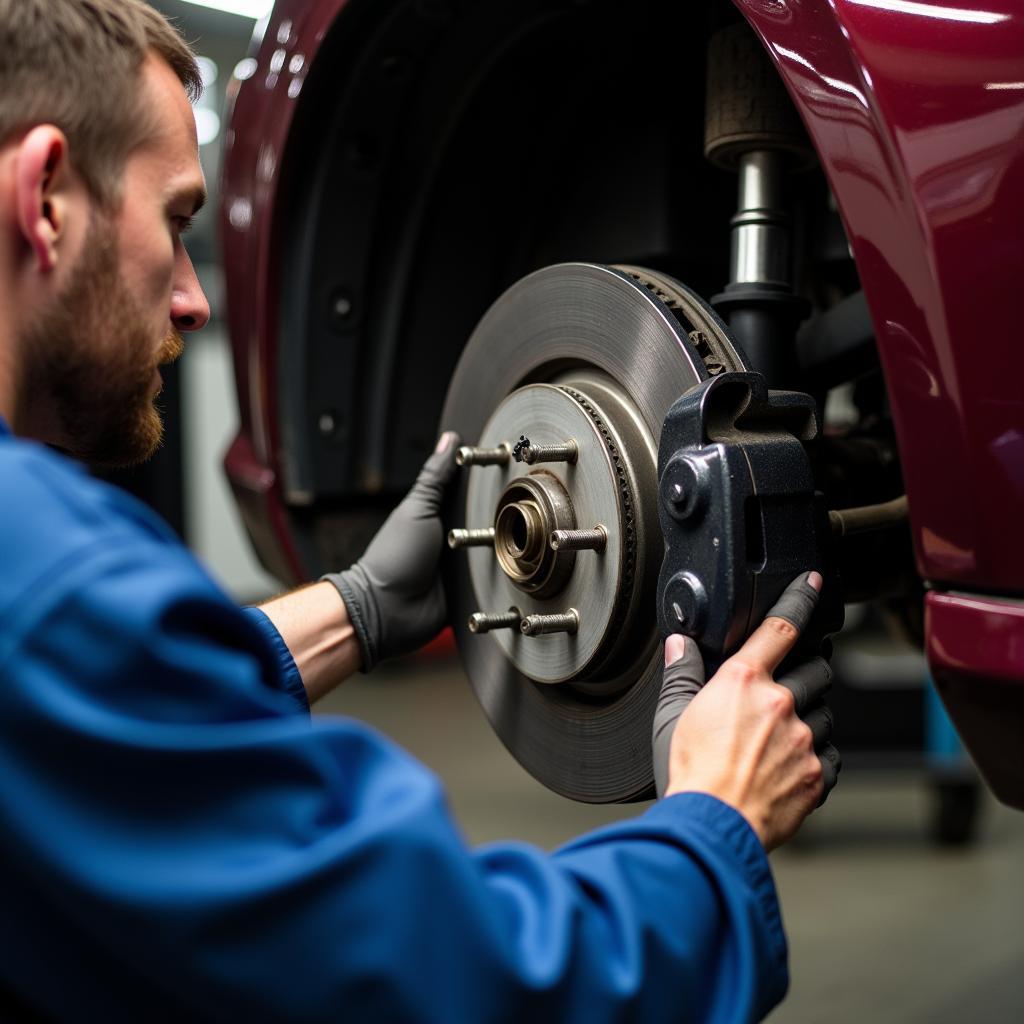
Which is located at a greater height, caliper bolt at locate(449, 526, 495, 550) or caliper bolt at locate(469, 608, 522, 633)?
caliper bolt at locate(449, 526, 495, 550)

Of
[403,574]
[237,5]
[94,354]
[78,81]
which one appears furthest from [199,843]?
[237,5]

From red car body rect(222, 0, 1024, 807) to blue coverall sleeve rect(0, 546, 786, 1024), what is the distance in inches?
11.1

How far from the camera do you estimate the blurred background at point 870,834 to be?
1.65 meters

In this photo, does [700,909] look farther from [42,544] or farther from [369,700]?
[369,700]

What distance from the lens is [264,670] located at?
1.83ft

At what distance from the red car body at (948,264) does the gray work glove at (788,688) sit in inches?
2.8

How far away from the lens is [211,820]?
1.45 feet

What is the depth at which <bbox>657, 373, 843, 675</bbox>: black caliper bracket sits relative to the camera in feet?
2.13

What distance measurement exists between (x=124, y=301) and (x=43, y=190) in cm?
8

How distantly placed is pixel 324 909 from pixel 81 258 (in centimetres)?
38

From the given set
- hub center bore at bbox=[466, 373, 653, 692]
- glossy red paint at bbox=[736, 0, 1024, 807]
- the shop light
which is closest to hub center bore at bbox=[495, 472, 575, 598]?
hub center bore at bbox=[466, 373, 653, 692]

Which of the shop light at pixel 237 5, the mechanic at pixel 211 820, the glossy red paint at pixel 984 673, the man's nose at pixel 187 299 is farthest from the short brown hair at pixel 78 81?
the shop light at pixel 237 5

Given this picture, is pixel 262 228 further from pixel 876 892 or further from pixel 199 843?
pixel 876 892

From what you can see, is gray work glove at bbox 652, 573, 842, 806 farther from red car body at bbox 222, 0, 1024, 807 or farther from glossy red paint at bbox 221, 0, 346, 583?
glossy red paint at bbox 221, 0, 346, 583
